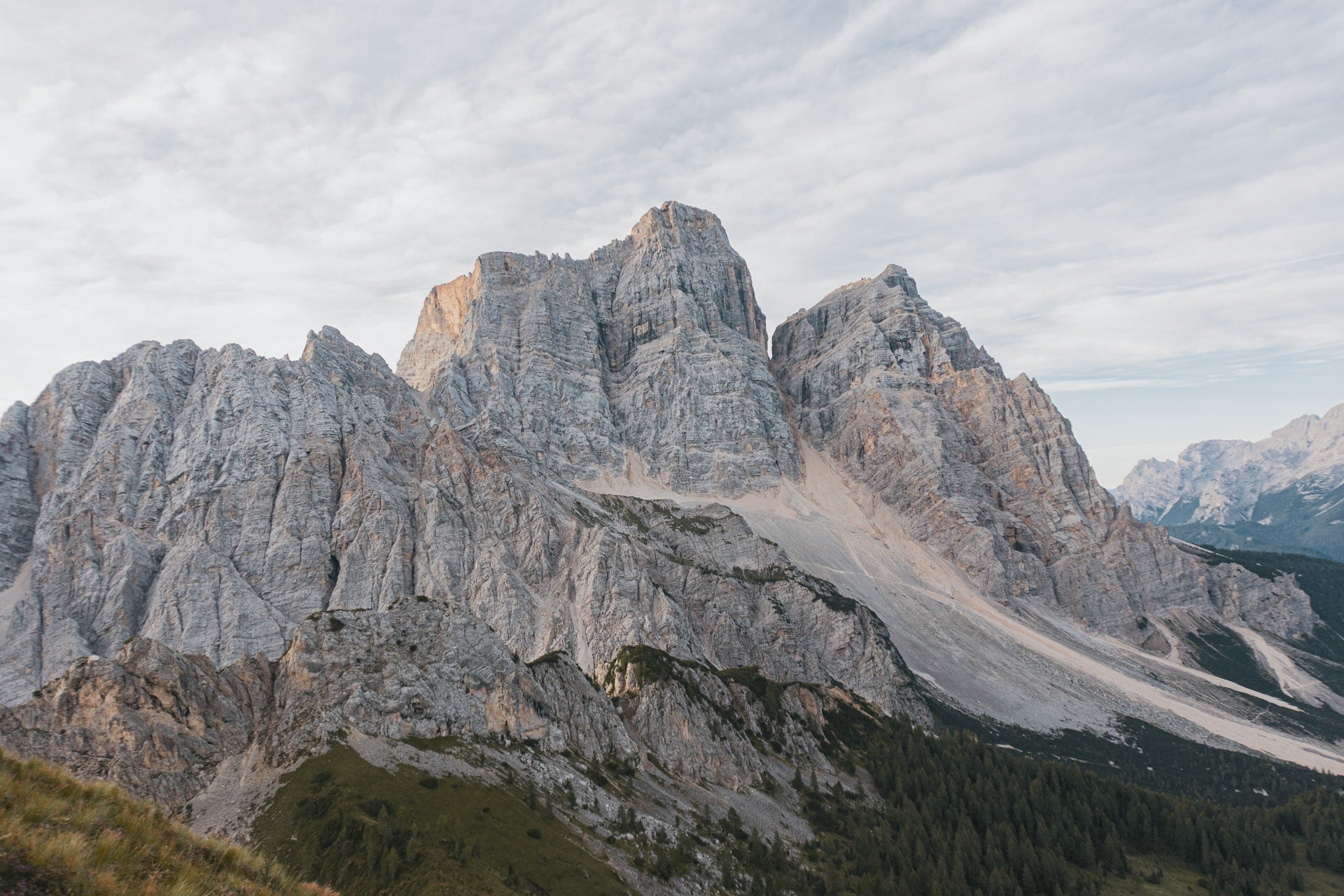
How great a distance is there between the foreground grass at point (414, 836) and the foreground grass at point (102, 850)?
112 ft

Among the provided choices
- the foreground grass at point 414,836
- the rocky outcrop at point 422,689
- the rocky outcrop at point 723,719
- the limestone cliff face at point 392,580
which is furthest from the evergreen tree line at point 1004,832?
the rocky outcrop at point 422,689

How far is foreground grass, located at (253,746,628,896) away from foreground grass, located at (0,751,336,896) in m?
34.0

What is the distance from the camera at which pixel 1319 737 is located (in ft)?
616

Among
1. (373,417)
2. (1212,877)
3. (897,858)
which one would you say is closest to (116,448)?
(373,417)

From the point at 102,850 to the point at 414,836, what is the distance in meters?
42.2

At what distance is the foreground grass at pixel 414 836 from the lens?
4662cm

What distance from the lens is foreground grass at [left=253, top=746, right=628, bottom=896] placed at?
46.6 m

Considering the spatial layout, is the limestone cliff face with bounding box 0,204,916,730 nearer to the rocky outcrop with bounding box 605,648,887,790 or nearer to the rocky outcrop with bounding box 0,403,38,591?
the rocky outcrop with bounding box 0,403,38,591

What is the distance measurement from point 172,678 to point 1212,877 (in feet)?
419

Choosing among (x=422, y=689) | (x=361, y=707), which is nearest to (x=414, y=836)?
(x=361, y=707)

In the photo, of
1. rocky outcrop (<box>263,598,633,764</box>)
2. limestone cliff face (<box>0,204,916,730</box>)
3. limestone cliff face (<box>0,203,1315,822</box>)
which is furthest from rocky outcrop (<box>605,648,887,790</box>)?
limestone cliff face (<box>0,204,916,730</box>)

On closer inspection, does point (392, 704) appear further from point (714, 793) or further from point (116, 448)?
point (116, 448)

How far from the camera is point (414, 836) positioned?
49.6 metres

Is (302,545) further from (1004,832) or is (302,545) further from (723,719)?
(1004,832)
